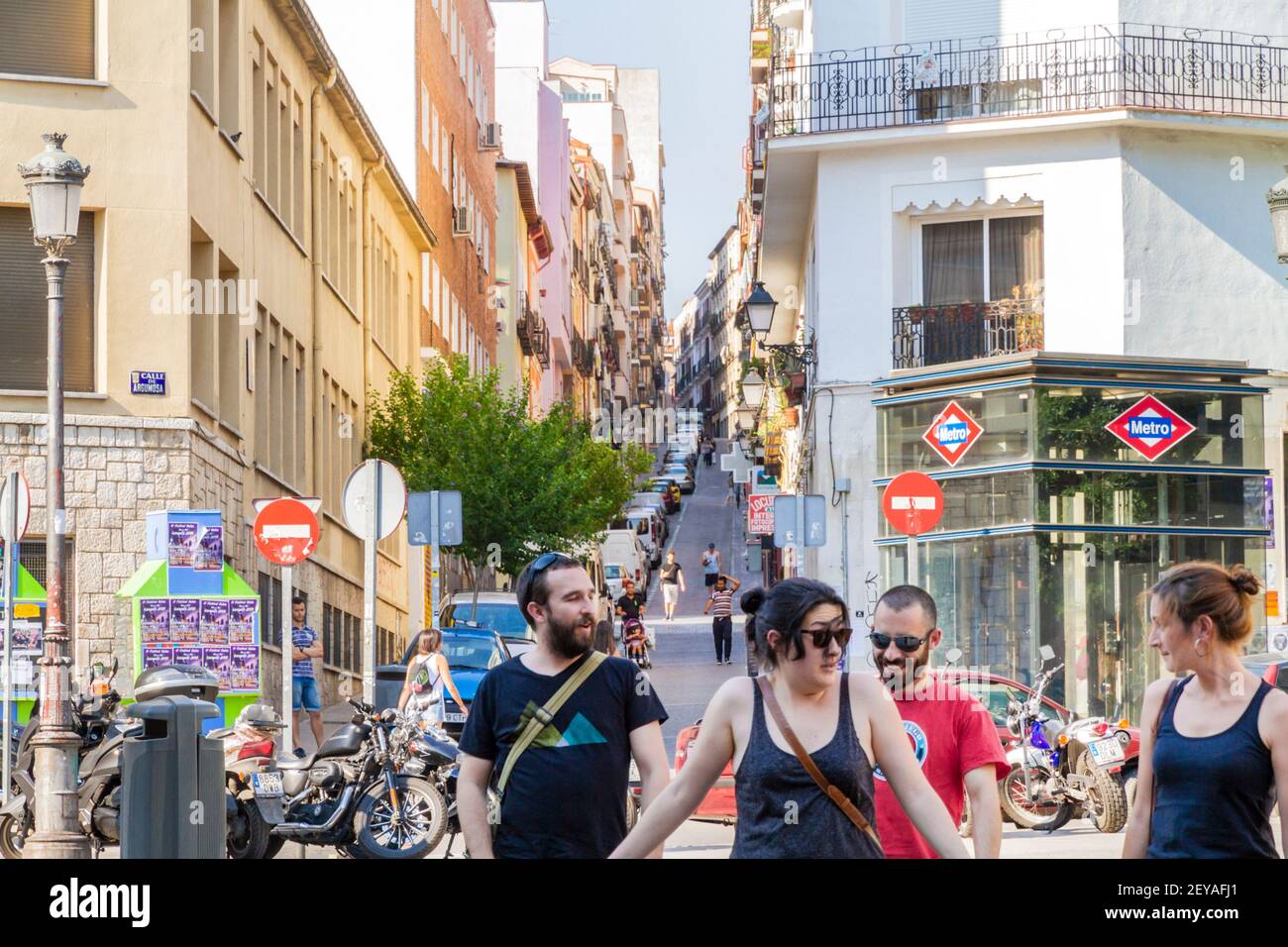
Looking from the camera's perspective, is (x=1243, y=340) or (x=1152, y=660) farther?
(x=1243, y=340)

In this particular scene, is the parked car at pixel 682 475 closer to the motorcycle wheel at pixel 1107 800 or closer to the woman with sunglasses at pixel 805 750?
the motorcycle wheel at pixel 1107 800

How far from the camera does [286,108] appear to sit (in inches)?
1411

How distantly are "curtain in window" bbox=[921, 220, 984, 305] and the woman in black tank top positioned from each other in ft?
84.5

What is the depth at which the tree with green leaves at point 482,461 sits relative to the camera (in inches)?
1697

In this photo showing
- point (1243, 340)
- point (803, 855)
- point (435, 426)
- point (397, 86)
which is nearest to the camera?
point (803, 855)

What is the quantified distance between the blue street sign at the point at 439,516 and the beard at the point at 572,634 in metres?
15.7

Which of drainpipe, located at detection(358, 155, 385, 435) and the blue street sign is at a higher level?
drainpipe, located at detection(358, 155, 385, 435)

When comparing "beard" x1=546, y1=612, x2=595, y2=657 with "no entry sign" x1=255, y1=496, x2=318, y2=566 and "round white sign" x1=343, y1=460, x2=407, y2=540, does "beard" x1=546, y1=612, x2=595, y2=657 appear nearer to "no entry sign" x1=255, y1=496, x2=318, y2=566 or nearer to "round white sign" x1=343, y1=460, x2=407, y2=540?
"round white sign" x1=343, y1=460, x2=407, y2=540

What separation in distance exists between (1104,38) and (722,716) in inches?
1054

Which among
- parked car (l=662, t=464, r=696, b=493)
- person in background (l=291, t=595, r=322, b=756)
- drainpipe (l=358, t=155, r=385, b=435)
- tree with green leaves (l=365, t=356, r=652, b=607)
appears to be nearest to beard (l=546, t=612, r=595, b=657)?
person in background (l=291, t=595, r=322, b=756)

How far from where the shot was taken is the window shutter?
85.0ft

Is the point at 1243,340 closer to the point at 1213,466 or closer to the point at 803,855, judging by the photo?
the point at 1213,466

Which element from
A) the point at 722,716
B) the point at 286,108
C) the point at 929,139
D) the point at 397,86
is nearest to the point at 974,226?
the point at 929,139

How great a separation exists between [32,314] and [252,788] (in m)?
11.9
